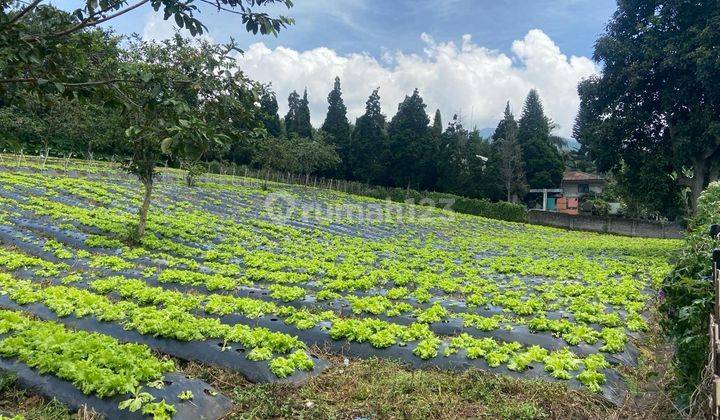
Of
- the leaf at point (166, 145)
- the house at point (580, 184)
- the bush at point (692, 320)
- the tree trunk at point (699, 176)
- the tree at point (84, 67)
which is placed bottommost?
the bush at point (692, 320)

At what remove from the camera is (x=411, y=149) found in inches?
1783

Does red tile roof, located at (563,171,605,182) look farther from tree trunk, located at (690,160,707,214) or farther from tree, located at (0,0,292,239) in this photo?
tree, located at (0,0,292,239)

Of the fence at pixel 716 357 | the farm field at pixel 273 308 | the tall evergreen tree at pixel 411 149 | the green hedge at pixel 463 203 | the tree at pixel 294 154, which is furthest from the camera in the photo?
the tall evergreen tree at pixel 411 149

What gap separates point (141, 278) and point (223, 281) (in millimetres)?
1704

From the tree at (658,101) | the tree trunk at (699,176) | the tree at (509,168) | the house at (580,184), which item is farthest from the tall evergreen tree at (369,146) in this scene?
the tree trunk at (699,176)

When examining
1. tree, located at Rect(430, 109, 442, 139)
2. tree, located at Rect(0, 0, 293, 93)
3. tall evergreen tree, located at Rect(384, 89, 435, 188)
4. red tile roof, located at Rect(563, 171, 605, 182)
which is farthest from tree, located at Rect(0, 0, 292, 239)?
red tile roof, located at Rect(563, 171, 605, 182)

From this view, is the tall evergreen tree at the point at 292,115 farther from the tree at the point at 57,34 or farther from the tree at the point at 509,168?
the tree at the point at 57,34

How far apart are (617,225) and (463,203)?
11.8m

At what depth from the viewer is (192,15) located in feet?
11.9

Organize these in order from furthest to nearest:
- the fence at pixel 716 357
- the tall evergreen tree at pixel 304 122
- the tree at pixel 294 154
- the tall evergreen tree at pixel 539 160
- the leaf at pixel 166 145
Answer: the tall evergreen tree at pixel 304 122 < the tall evergreen tree at pixel 539 160 < the tree at pixel 294 154 < the leaf at pixel 166 145 < the fence at pixel 716 357

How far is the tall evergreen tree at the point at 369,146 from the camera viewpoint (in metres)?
46.8

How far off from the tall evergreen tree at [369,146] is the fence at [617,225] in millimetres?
17562

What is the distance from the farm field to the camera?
489cm

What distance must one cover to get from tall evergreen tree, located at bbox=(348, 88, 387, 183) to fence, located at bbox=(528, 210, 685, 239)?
17.6 meters
